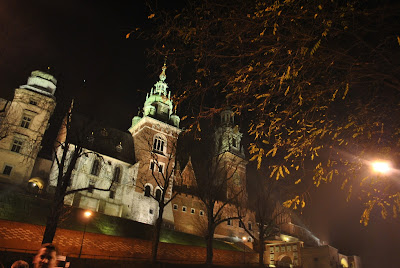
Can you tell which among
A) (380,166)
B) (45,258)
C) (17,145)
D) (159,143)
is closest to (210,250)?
(380,166)

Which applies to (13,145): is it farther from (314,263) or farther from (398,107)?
(314,263)

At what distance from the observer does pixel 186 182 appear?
161 ft

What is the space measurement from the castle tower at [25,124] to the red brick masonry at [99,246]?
14478 millimetres

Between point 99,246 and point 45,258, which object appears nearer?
point 45,258

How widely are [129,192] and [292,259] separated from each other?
2351 cm

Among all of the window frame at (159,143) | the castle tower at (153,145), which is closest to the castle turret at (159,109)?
the castle tower at (153,145)

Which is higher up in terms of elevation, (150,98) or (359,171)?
(150,98)

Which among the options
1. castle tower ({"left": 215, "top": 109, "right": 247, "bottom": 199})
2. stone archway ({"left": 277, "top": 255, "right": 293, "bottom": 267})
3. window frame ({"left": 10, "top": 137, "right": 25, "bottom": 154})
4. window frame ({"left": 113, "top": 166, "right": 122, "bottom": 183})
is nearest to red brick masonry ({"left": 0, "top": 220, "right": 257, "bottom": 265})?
stone archway ({"left": 277, "top": 255, "right": 293, "bottom": 267})

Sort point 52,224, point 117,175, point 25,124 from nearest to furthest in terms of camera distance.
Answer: point 52,224, point 25,124, point 117,175

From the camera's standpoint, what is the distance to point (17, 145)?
114 feet

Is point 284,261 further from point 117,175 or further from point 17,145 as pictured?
point 17,145

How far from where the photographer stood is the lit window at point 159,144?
145ft

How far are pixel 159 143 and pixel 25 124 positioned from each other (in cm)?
1824

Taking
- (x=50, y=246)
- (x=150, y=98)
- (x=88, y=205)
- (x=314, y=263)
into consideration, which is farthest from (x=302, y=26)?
(x=150, y=98)
